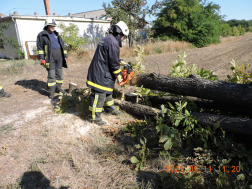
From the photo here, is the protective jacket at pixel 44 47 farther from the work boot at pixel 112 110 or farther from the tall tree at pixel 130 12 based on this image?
the tall tree at pixel 130 12

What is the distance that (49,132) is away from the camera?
3.26 m

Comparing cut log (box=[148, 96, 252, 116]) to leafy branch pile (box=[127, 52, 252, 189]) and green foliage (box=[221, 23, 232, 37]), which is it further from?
green foliage (box=[221, 23, 232, 37])

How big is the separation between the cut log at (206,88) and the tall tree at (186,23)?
57.0 feet

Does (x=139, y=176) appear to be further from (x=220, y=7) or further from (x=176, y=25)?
(x=220, y=7)

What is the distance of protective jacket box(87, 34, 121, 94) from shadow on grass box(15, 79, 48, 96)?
3028 millimetres

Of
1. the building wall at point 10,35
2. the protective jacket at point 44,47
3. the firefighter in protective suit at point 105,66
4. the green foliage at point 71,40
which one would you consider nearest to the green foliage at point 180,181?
the firefighter in protective suit at point 105,66

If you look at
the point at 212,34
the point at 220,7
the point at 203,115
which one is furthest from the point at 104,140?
the point at 220,7

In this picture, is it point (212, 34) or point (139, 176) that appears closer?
point (139, 176)

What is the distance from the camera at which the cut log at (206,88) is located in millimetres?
2533

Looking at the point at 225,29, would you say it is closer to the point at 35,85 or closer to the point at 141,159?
the point at 35,85

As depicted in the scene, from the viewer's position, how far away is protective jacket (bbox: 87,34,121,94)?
10.5 feet

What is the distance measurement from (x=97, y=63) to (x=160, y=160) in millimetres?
2032

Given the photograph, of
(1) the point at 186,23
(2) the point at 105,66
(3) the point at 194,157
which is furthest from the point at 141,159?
(1) the point at 186,23

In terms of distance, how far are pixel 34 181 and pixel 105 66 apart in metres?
2.16
